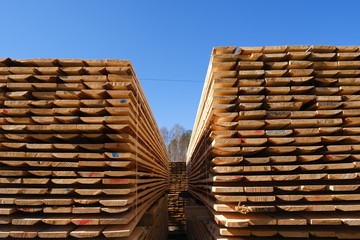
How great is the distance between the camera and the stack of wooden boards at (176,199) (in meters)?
12.2

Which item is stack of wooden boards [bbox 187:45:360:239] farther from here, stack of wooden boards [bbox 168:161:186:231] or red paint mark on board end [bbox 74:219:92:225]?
stack of wooden boards [bbox 168:161:186:231]

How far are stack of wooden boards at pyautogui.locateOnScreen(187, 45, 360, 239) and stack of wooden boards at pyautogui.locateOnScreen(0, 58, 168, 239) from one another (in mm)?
1310

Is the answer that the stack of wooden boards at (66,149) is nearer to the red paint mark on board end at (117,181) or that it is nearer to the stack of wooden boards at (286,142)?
the red paint mark on board end at (117,181)

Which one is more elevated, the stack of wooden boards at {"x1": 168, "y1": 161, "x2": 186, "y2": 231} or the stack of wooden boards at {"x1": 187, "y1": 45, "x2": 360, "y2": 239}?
the stack of wooden boards at {"x1": 187, "y1": 45, "x2": 360, "y2": 239}

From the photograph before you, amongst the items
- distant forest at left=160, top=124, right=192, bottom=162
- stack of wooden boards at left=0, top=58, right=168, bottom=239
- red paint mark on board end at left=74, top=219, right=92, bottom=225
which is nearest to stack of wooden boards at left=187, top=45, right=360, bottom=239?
stack of wooden boards at left=0, top=58, right=168, bottom=239

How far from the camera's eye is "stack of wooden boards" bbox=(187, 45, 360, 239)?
2807 millimetres

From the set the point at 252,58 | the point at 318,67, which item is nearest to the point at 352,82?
the point at 318,67

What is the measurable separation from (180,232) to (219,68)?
33.6 feet

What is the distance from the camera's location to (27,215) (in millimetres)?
2848

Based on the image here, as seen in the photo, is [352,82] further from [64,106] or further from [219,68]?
[64,106]

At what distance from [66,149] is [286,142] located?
3063 mm

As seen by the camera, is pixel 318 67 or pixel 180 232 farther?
pixel 180 232

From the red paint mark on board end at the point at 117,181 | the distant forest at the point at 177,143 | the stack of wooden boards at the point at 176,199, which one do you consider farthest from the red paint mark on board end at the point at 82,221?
the distant forest at the point at 177,143

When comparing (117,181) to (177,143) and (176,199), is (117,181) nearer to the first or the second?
(176,199)
